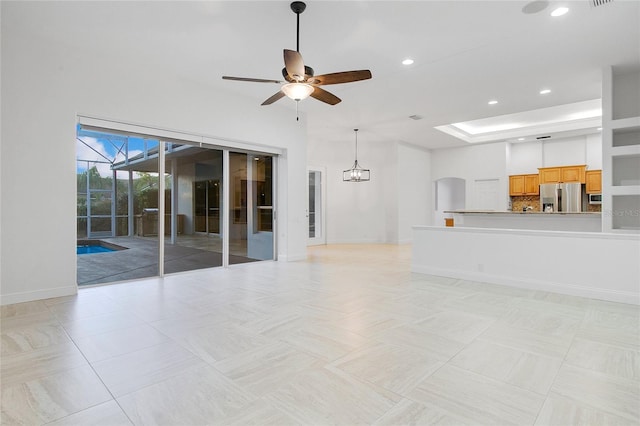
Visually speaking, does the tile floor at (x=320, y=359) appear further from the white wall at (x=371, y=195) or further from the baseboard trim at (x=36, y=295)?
the white wall at (x=371, y=195)

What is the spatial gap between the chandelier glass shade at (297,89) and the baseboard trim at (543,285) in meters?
3.43

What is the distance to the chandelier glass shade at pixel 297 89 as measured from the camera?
3404 mm

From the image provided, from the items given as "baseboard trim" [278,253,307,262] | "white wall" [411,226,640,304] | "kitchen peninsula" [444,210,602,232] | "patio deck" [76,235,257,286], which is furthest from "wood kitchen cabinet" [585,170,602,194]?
"patio deck" [76,235,257,286]

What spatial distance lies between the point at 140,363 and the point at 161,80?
4.03 metres

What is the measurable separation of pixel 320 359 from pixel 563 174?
30.5ft

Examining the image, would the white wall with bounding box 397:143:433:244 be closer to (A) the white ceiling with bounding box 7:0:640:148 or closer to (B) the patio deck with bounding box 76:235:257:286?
(A) the white ceiling with bounding box 7:0:640:148

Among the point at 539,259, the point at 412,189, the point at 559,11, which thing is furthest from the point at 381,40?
the point at 412,189

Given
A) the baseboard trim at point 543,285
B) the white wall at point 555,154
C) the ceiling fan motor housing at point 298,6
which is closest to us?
the ceiling fan motor housing at point 298,6

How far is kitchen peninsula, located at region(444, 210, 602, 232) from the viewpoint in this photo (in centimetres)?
564

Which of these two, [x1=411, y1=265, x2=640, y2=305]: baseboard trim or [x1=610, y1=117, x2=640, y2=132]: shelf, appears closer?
[x1=411, y1=265, x2=640, y2=305]: baseboard trim

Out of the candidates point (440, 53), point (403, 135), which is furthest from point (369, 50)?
point (403, 135)

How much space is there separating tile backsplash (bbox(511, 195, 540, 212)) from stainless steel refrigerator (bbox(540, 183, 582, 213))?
449mm

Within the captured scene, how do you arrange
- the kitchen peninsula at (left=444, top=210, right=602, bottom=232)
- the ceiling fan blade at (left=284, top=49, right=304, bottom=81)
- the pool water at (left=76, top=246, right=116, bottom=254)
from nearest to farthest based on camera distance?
the ceiling fan blade at (left=284, top=49, right=304, bottom=81) → the pool water at (left=76, top=246, right=116, bottom=254) → the kitchen peninsula at (left=444, top=210, right=602, bottom=232)

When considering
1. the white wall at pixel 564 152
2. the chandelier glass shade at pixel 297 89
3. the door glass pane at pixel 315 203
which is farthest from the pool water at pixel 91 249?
the white wall at pixel 564 152
